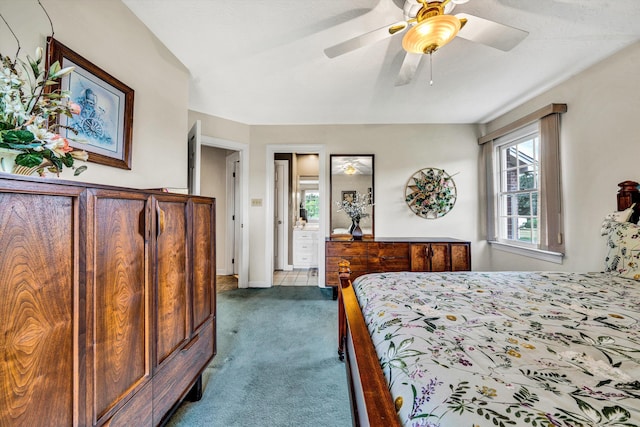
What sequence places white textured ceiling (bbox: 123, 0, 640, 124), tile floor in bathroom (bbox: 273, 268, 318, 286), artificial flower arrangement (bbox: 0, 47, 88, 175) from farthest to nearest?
1. tile floor in bathroom (bbox: 273, 268, 318, 286)
2. white textured ceiling (bbox: 123, 0, 640, 124)
3. artificial flower arrangement (bbox: 0, 47, 88, 175)

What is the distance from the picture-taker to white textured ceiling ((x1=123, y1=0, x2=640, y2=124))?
1509 mm

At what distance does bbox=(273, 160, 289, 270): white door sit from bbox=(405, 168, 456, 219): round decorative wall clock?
2226 millimetres

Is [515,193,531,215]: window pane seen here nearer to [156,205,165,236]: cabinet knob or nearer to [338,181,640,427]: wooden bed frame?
[338,181,640,427]: wooden bed frame

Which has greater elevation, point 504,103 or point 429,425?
point 504,103

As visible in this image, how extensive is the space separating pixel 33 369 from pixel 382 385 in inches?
36.1

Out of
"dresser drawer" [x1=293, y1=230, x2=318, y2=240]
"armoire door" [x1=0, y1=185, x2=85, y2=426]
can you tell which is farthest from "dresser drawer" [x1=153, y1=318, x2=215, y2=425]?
"dresser drawer" [x1=293, y1=230, x2=318, y2=240]

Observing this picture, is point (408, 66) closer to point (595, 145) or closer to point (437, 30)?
point (437, 30)

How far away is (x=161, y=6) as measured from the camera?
148 cm

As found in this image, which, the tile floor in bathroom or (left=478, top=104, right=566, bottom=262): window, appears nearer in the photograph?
(left=478, top=104, right=566, bottom=262): window

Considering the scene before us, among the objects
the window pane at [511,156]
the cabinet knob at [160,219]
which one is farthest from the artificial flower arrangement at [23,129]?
the window pane at [511,156]

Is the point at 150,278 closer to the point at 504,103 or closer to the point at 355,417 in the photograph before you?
the point at 355,417

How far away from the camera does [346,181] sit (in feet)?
11.4

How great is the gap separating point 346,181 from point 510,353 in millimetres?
2940

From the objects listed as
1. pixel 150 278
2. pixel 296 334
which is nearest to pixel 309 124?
pixel 296 334
